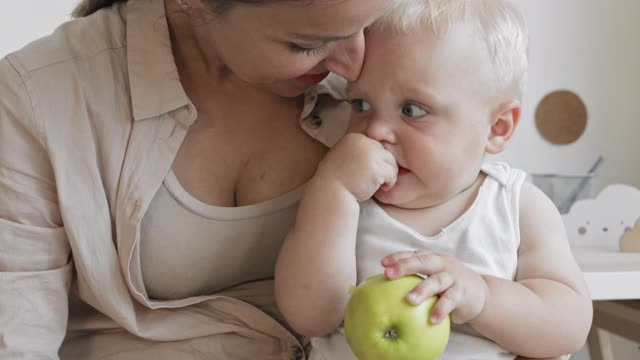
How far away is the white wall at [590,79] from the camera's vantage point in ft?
9.21

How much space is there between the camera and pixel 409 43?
108 cm

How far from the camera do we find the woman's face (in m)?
0.96

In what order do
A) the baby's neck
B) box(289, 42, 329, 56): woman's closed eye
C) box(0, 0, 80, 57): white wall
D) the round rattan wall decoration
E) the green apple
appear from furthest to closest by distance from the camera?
the round rattan wall decoration < box(0, 0, 80, 57): white wall < the baby's neck < box(289, 42, 329, 56): woman's closed eye < the green apple

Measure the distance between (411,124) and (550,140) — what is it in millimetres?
1869

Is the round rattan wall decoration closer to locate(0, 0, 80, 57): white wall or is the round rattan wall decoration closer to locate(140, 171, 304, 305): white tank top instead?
locate(0, 0, 80, 57): white wall

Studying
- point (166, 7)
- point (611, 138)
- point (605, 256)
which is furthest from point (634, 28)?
point (166, 7)

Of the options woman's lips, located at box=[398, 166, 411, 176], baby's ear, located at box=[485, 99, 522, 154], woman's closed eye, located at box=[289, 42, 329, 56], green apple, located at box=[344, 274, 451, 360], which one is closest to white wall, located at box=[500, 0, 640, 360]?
baby's ear, located at box=[485, 99, 522, 154]

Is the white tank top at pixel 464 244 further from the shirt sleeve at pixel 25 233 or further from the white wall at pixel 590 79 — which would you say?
the white wall at pixel 590 79

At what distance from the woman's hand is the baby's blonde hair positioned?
0.54 feet

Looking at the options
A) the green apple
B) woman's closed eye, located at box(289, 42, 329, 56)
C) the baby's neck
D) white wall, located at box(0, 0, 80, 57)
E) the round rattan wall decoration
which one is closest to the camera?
the green apple

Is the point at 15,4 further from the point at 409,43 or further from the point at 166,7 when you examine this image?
the point at 409,43

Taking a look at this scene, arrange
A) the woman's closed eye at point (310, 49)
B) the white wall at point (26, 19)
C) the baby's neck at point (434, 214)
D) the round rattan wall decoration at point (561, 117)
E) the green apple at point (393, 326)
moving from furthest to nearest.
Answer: the round rattan wall decoration at point (561, 117) → the white wall at point (26, 19) → the baby's neck at point (434, 214) → the woman's closed eye at point (310, 49) → the green apple at point (393, 326)

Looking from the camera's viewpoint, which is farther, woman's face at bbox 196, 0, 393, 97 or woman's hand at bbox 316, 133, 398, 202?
woman's hand at bbox 316, 133, 398, 202

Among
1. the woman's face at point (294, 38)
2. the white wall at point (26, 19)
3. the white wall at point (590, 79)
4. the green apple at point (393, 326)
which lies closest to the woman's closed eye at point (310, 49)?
the woman's face at point (294, 38)
